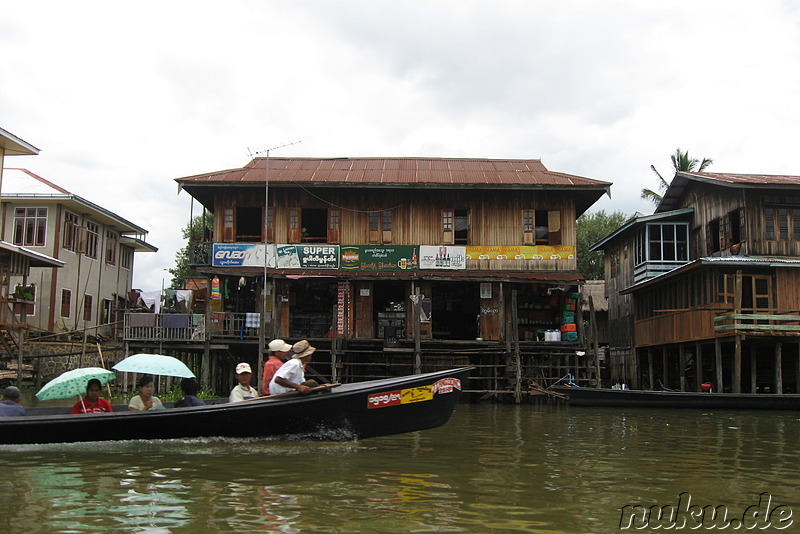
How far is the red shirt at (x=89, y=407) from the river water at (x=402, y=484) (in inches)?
28.9

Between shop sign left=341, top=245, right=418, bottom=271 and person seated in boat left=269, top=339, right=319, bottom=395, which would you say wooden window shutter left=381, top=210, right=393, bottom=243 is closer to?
shop sign left=341, top=245, right=418, bottom=271

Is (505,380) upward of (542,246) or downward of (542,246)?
downward

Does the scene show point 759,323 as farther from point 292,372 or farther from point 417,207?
point 292,372

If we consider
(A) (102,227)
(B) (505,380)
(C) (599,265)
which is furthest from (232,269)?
(C) (599,265)

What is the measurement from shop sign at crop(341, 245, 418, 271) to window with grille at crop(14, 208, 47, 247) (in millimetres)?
12651

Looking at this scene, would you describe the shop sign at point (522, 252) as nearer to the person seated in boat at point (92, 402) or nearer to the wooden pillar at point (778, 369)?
the wooden pillar at point (778, 369)

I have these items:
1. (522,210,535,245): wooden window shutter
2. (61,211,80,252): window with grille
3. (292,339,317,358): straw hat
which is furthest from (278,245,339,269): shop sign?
(292,339,317,358): straw hat

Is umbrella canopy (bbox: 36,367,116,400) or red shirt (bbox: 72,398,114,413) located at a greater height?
umbrella canopy (bbox: 36,367,116,400)

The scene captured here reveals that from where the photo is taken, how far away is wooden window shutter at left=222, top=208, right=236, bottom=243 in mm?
25250

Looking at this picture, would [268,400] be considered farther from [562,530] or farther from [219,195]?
[219,195]

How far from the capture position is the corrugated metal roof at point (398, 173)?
24672 millimetres

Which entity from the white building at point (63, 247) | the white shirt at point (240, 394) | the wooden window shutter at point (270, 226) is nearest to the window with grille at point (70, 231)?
the white building at point (63, 247)

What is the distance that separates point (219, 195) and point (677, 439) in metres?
17.0

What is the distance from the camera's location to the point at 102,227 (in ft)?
110
